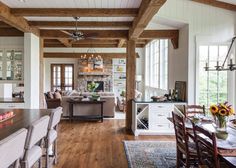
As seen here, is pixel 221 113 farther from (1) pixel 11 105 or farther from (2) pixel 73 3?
(1) pixel 11 105

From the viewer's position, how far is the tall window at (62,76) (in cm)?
1349

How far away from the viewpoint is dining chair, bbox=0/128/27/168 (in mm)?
1549

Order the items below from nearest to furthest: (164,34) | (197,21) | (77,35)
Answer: (77,35), (197,21), (164,34)

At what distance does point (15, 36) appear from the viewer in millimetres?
6648

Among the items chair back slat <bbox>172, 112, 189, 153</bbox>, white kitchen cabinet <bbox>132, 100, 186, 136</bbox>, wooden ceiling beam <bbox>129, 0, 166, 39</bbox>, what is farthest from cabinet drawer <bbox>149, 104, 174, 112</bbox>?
chair back slat <bbox>172, 112, 189, 153</bbox>

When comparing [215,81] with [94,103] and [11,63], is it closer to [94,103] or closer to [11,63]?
[94,103]

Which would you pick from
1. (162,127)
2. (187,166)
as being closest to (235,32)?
(162,127)

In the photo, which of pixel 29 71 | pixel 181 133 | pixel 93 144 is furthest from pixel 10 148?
pixel 29 71

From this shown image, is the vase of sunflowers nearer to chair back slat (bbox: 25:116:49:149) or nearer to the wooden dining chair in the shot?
the wooden dining chair

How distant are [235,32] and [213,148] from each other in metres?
4.47

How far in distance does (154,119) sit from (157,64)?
14.2 feet

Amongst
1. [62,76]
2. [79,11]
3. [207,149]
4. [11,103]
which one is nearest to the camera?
[207,149]

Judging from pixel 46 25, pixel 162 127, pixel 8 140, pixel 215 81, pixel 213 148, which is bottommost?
pixel 162 127

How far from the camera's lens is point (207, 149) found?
2.44m
